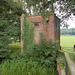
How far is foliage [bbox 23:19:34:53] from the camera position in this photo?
9785mm

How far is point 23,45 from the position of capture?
10219 millimetres

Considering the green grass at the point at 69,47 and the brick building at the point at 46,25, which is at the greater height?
the brick building at the point at 46,25

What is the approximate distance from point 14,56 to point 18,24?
4.98 meters

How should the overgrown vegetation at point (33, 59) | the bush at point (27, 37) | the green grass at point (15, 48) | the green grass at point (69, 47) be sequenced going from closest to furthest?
the green grass at point (69, 47) → the overgrown vegetation at point (33, 59) → the bush at point (27, 37) → the green grass at point (15, 48)

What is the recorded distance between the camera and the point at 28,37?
32.7ft

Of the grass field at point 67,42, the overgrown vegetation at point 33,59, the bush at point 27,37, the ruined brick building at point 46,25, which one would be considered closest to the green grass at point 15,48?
the overgrown vegetation at point 33,59

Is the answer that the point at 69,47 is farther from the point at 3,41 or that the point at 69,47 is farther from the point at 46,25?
the point at 3,41

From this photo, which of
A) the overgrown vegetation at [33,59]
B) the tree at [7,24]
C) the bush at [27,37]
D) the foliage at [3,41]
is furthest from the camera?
the bush at [27,37]

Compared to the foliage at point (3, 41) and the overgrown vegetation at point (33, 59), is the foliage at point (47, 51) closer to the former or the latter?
the overgrown vegetation at point (33, 59)

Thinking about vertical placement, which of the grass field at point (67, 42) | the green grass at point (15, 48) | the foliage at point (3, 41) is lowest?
the grass field at point (67, 42)

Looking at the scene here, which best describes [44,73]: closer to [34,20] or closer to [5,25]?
[34,20]

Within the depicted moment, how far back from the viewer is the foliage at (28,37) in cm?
979

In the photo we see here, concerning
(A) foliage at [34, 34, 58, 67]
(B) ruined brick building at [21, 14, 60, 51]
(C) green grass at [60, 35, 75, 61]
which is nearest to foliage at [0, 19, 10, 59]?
(B) ruined brick building at [21, 14, 60, 51]

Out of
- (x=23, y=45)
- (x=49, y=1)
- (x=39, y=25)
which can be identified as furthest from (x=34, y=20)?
(x=49, y=1)
